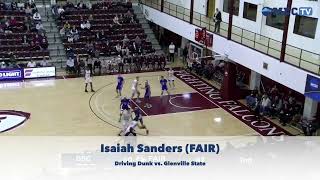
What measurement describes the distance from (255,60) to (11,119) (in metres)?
11.8

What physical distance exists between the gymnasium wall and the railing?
0.28 m

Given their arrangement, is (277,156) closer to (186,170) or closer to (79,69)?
(186,170)

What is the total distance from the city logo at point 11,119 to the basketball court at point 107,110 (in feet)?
0.42

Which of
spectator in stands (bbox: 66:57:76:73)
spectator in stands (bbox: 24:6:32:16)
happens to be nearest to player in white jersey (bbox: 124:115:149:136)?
spectator in stands (bbox: 66:57:76:73)

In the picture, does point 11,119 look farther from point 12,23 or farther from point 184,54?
point 184,54

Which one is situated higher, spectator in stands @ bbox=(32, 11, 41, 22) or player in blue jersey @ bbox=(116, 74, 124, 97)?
spectator in stands @ bbox=(32, 11, 41, 22)

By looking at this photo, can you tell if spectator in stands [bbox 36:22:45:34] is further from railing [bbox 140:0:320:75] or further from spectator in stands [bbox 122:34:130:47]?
railing [bbox 140:0:320:75]

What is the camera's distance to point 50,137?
20688 millimetres

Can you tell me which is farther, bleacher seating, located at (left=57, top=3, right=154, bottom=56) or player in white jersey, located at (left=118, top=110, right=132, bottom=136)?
bleacher seating, located at (left=57, top=3, right=154, bottom=56)

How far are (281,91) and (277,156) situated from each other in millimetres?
7728

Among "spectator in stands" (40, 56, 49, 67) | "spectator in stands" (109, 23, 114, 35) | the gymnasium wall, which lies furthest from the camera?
"spectator in stands" (109, 23, 114, 35)

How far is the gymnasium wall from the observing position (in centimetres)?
2109

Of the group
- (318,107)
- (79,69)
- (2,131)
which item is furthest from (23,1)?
(318,107)

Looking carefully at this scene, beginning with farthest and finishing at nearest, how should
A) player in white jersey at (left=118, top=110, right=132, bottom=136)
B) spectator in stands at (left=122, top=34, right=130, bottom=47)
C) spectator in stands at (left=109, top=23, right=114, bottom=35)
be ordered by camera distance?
spectator in stands at (left=109, top=23, right=114, bottom=35), spectator in stands at (left=122, top=34, right=130, bottom=47), player in white jersey at (left=118, top=110, right=132, bottom=136)
